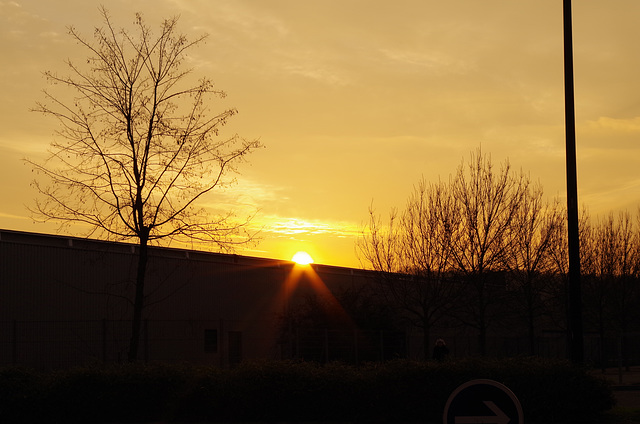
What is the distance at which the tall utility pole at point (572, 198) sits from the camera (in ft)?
49.1

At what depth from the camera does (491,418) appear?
492 centimetres

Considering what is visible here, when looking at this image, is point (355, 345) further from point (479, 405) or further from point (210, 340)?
point (479, 405)

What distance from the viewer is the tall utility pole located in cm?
1498

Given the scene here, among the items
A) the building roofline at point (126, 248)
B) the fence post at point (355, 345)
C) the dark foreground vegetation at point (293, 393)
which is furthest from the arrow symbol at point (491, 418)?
the fence post at point (355, 345)

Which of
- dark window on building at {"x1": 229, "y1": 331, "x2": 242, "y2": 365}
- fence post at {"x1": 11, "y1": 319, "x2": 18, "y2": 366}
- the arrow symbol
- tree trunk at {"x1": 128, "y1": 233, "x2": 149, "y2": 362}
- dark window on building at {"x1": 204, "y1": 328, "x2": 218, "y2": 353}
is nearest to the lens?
the arrow symbol

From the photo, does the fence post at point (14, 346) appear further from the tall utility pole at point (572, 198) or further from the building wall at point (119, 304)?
the tall utility pole at point (572, 198)

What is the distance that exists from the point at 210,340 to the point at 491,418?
31.3m

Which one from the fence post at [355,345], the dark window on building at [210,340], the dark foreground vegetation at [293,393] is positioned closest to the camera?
the dark foreground vegetation at [293,393]

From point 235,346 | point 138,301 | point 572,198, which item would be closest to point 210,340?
point 235,346

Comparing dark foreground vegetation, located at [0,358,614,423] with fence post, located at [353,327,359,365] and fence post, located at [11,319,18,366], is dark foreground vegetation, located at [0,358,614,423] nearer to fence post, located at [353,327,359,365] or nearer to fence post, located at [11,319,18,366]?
fence post, located at [11,319,18,366]

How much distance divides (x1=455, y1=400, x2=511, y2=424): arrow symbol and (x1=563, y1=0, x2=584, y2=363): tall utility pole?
34.7ft

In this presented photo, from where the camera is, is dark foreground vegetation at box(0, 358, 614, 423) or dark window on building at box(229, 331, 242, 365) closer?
dark foreground vegetation at box(0, 358, 614, 423)

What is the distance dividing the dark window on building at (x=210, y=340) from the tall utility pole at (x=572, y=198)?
21.7 m

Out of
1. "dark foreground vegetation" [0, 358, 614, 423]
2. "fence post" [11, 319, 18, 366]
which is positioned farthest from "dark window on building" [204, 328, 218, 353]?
"dark foreground vegetation" [0, 358, 614, 423]
